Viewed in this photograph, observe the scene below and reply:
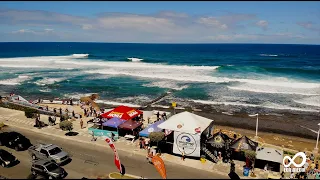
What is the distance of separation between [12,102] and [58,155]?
2015cm

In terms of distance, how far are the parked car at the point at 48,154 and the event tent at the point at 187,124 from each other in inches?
287

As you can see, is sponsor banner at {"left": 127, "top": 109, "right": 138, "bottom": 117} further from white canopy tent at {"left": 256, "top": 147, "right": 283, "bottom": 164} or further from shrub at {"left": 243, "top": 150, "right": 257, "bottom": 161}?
white canopy tent at {"left": 256, "top": 147, "right": 283, "bottom": 164}

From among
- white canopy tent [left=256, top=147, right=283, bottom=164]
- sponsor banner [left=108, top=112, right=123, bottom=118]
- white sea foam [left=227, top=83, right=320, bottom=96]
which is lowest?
white canopy tent [left=256, top=147, right=283, bottom=164]

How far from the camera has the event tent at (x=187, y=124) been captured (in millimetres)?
19703

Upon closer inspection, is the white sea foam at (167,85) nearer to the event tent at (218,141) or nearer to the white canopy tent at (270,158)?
the event tent at (218,141)

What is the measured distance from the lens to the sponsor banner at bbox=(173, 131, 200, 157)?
19656 mm

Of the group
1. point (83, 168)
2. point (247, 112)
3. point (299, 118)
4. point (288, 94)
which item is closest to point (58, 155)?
point (83, 168)

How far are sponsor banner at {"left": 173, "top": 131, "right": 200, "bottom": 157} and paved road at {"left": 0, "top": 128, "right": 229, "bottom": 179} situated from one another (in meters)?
1.41

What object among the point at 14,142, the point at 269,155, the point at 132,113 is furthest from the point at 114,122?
the point at 269,155

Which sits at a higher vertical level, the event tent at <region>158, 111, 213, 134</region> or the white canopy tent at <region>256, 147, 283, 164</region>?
the event tent at <region>158, 111, 213, 134</region>

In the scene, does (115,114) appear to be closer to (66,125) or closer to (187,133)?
(66,125)

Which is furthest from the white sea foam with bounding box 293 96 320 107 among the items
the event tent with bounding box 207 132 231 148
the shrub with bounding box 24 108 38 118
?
the shrub with bounding box 24 108 38 118

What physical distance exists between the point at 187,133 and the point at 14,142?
43.5ft

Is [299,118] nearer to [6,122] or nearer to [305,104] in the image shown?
[305,104]
